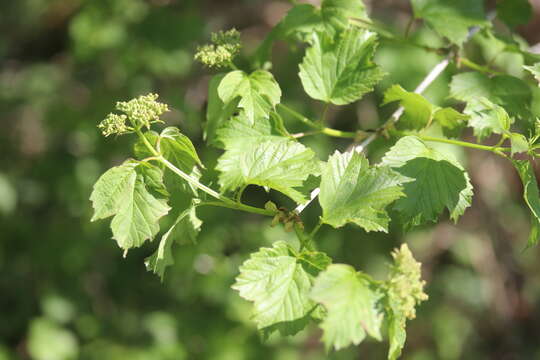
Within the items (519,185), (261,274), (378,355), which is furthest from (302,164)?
(519,185)

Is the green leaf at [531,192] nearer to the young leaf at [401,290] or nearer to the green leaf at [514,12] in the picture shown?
the young leaf at [401,290]

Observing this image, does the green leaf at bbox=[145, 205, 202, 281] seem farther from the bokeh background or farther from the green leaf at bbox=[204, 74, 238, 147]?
the bokeh background

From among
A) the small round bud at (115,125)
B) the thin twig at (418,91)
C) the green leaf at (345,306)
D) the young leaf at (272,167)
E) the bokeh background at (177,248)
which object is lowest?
the bokeh background at (177,248)

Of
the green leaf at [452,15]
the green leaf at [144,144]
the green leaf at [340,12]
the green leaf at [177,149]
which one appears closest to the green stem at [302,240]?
the green leaf at [177,149]

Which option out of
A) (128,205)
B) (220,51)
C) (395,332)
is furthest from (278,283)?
(220,51)

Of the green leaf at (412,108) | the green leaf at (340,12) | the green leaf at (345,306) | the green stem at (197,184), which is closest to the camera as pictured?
the green leaf at (345,306)

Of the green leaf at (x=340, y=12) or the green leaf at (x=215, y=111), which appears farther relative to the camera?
the green leaf at (x=340, y=12)

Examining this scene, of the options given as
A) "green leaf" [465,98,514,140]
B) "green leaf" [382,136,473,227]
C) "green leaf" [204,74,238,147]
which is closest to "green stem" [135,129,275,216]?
"green leaf" [204,74,238,147]
